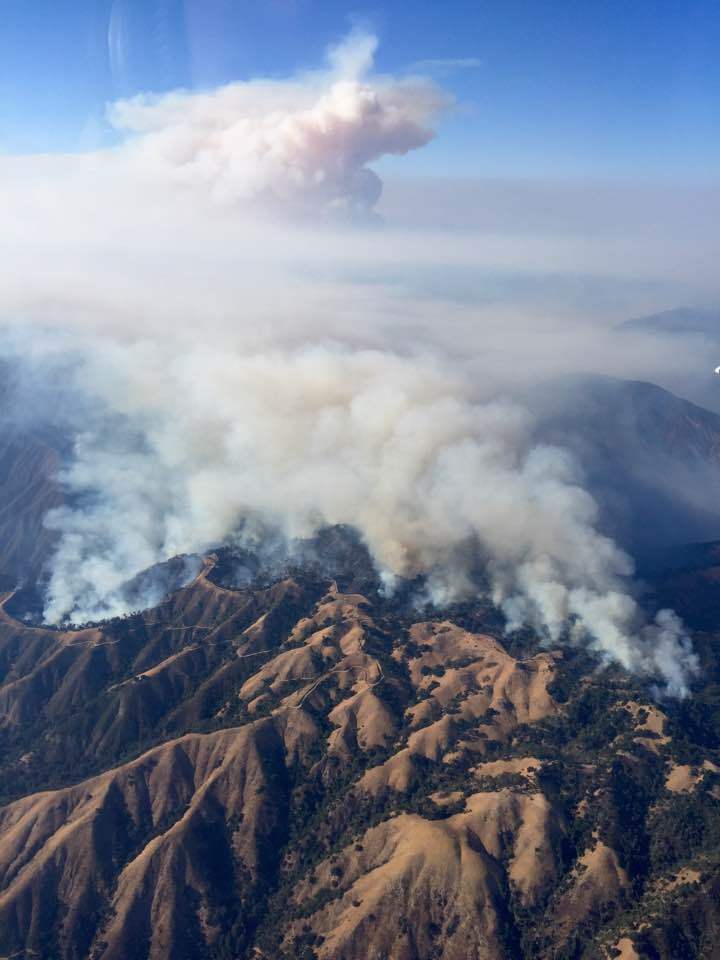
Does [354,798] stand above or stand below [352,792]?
below

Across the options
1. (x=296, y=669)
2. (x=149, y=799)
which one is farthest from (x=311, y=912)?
(x=296, y=669)

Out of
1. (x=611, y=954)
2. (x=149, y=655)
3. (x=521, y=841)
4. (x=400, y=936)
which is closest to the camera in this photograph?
(x=611, y=954)

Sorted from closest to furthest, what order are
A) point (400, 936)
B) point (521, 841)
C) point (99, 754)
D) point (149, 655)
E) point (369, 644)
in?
point (400, 936) → point (521, 841) → point (99, 754) → point (369, 644) → point (149, 655)

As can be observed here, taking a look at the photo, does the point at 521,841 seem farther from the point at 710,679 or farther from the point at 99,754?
the point at 99,754

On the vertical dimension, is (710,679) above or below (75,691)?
above

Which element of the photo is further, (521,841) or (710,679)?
(710,679)

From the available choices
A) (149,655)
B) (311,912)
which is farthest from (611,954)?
(149,655)

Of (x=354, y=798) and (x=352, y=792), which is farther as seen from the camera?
(x=352, y=792)
